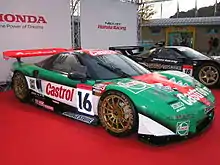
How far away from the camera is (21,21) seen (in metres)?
6.04

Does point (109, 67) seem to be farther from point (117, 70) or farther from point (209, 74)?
point (209, 74)

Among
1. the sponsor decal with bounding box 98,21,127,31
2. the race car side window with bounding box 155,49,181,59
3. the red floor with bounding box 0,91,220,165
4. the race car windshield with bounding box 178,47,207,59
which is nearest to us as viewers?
the red floor with bounding box 0,91,220,165

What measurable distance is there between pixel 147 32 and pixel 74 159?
2047cm

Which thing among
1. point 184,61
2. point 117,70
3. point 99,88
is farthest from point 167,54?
point 99,88

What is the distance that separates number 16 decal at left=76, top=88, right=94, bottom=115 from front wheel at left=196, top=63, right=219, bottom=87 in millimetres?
3514

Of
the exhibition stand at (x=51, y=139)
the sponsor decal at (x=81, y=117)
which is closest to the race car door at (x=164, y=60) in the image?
the exhibition stand at (x=51, y=139)

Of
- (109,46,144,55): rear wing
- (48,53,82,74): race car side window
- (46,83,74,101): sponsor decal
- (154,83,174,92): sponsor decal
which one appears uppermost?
(109,46,144,55): rear wing

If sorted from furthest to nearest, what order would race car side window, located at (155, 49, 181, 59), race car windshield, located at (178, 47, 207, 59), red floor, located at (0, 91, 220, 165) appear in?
race car side window, located at (155, 49, 181, 59) → race car windshield, located at (178, 47, 207, 59) → red floor, located at (0, 91, 220, 165)

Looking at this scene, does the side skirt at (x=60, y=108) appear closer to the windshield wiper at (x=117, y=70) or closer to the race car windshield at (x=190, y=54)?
the windshield wiper at (x=117, y=70)

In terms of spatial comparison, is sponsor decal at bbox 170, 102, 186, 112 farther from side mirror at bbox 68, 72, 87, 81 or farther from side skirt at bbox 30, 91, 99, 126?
side mirror at bbox 68, 72, 87, 81

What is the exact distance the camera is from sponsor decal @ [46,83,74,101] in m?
3.40

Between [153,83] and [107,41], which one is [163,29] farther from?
[153,83]

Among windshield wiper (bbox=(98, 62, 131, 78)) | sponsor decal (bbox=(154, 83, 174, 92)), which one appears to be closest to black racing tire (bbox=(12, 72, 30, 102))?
windshield wiper (bbox=(98, 62, 131, 78))

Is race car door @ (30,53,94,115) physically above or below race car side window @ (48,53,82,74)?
below
